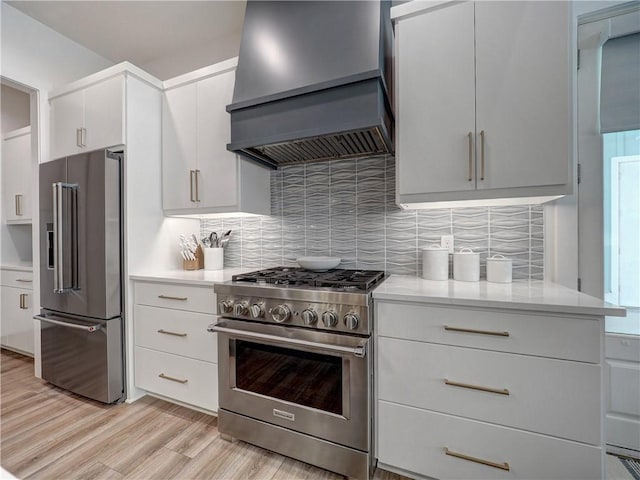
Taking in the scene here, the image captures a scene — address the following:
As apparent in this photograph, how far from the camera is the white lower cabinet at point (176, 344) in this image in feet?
5.80

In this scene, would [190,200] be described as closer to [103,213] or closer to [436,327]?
[103,213]

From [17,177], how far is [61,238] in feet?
6.00

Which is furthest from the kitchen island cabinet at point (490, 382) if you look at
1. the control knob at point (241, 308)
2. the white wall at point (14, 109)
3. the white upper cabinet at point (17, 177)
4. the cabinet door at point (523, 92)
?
the white wall at point (14, 109)

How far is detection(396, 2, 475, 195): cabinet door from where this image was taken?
140 cm

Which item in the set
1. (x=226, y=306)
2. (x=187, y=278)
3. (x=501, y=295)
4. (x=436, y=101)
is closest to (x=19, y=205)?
(x=187, y=278)

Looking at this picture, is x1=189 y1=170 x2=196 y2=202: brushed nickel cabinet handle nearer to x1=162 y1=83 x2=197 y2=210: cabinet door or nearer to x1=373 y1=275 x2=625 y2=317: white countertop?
x1=162 y1=83 x2=197 y2=210: cabinet door

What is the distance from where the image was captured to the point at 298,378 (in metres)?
1.46

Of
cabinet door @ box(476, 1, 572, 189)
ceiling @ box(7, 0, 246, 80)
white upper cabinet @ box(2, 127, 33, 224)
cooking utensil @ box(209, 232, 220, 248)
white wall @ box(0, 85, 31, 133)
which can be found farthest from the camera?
white wall @ box(0, 85, 31, 133)

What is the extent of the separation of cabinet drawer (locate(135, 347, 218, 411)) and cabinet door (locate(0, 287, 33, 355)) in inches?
61.2

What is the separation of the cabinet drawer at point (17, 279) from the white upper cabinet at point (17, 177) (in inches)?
21.6

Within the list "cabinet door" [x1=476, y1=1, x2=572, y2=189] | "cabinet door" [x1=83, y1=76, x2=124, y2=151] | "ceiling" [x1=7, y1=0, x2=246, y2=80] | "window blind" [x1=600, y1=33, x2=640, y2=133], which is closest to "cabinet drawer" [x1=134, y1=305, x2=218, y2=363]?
"cabinet door" [x1=83, y1=76, x2=124, y2=151]

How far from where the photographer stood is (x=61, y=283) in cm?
200

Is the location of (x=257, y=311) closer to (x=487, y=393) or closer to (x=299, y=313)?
(x=299, y=313)

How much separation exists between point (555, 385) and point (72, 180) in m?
3.00
